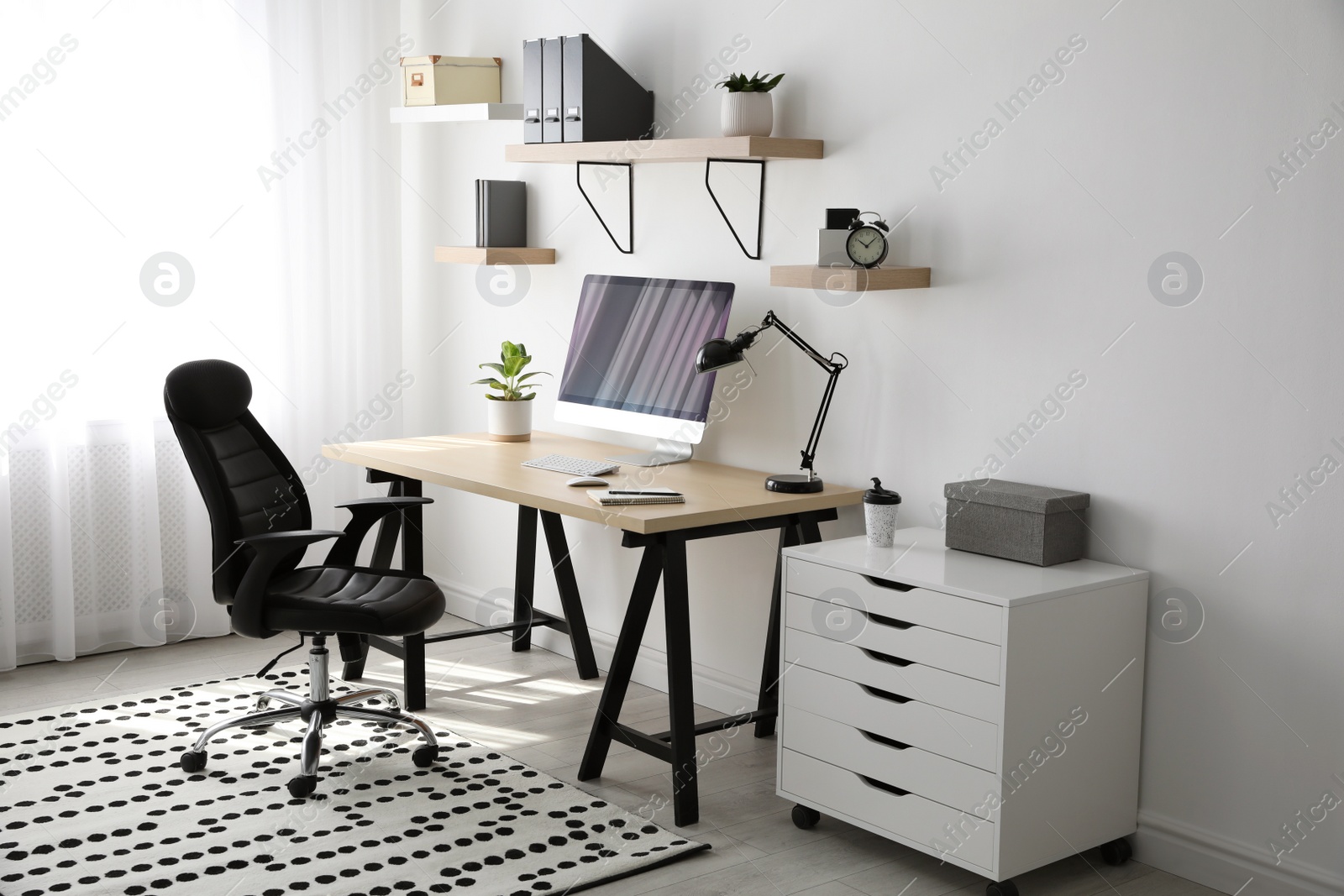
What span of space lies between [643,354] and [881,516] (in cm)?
104

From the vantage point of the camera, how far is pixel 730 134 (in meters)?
3.37

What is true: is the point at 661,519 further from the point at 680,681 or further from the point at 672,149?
the point at 672,149

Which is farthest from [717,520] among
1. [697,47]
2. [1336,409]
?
[697,47]

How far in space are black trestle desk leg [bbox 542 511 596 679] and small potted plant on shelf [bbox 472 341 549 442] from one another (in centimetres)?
30

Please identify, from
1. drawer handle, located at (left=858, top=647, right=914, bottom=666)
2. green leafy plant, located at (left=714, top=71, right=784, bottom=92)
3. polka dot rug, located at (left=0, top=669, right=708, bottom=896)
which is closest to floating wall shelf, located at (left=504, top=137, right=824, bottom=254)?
green leafy plant, located at (left=714, top=71, right=784, bottom=92)

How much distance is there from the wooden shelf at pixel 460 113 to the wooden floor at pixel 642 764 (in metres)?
1.82

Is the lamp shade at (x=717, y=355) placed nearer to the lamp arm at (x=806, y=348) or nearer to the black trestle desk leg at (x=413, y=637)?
the lamp arm at (x=806, y=348)

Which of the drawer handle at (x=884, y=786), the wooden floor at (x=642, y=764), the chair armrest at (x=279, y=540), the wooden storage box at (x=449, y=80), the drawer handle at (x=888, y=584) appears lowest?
the wooden floor at (x=642, y=764)

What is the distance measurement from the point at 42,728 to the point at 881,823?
92.8 inches

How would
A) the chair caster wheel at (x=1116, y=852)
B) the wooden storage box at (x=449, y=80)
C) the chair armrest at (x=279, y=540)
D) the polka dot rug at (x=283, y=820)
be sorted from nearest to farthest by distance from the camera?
1. the polka dot rug at (x=283, y=820)
2. the chair caster wheel at (x=1116, y=852)
3. the chair armrest at (x=279, y=540)
4. the wooden storage box at (x=449, y=80)

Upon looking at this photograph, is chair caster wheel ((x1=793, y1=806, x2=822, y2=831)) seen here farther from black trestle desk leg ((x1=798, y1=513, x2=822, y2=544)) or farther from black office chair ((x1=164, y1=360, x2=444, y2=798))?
black office chair ((x1=164, y1=360, x2=444, y2=798))

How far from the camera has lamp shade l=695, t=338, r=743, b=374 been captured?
327 centimetres

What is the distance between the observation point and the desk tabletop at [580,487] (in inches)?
117

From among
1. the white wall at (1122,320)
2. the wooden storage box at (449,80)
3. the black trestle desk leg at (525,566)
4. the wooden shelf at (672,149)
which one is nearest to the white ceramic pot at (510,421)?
the black trestle desk leg at (525,566)
